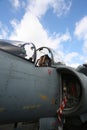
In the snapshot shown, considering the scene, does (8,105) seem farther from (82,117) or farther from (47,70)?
(82,117)

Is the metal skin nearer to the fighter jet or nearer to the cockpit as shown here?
the fighter jet

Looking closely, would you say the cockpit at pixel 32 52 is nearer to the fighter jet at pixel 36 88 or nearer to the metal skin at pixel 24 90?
the fighter jet at pixel 36 88

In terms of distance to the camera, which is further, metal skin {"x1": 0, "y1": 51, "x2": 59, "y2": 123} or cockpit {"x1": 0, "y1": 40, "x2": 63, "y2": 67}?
cockpit {"x1": 0, "y1": 40, "x2": 63, "y2": 67}

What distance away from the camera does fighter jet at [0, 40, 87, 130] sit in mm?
4145

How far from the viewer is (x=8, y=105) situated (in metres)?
4.11

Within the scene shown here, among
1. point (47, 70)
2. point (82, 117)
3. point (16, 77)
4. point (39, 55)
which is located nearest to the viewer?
point (16, 77)

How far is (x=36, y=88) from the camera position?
4.81m

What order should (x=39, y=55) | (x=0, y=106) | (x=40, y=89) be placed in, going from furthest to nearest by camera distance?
(x=39, y=55) → (x=40, y=89) → (x=0, y=106)

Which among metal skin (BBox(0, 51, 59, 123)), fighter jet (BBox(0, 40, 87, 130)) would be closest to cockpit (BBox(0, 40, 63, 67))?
fighter jet (BBox(0, 40, 87, 130))

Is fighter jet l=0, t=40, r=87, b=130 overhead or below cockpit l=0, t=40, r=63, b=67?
below

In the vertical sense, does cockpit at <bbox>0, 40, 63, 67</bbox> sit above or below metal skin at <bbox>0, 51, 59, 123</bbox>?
above

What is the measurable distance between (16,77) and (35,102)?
0.83 meters

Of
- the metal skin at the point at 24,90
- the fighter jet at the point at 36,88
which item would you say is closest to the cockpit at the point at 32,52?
the fighter jet at the point at 36,88

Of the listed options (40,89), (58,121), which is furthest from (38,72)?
(58,121)
